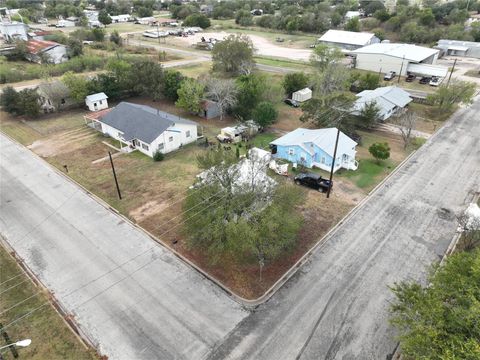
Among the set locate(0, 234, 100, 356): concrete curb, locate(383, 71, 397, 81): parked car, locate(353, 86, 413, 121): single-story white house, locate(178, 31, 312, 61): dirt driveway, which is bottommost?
locate(0, 234, 100, 356): concrete curb

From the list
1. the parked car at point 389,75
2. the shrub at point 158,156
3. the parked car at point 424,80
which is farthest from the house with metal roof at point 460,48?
the shrub at point 158,156

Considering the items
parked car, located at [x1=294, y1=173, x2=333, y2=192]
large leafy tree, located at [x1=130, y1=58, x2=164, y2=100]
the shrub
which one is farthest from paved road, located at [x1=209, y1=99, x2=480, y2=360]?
large leafy tree, located at [x1=130, y1=58, x2=164, y2=100]

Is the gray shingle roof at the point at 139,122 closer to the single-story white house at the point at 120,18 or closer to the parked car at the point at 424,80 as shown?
the parked car at the point at 424,80

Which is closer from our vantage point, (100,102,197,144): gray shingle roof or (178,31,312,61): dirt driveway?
(100,102,197,144): gray shingle roof

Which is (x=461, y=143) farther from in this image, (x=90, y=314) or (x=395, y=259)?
(x=90, y=314)

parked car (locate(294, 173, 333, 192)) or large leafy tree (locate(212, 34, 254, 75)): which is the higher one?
large leafy tree (locate(212, 34, 254, 75))

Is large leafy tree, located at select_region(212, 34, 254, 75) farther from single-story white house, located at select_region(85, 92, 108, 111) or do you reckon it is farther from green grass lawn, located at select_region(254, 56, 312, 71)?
single-story white house, located at select_region(85, 92, 108, 111)

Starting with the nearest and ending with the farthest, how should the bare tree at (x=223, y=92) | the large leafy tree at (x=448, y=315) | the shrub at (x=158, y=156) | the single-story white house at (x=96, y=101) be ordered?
the large leafy tree at (x=448, y=315) < the shrub at (x=158, y=156) < the bare tree at (x=223, y=92) < the single-story white house at (x=96, y=101)

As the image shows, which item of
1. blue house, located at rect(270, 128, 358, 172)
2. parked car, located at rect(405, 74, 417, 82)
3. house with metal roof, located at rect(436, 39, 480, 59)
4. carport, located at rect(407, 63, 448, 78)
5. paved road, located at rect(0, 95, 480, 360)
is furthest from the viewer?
house with metal roof, located at rect(436, 39, 480, 59)
